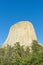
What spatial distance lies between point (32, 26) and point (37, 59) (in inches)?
2565

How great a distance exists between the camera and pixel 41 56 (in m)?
43.2

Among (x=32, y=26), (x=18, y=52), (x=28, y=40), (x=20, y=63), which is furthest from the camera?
(x=32, y=26)

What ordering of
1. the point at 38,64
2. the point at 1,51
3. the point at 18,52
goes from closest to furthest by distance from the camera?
the point at 38,64
the point at 18,52
the point at 1,51

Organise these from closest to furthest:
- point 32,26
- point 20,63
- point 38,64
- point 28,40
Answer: point 38,64
point 20,63
point 28,40
point 32,26

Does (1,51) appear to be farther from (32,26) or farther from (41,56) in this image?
(32,26)

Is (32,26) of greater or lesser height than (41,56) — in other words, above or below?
above

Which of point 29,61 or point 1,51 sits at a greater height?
point 1,51

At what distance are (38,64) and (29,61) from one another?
255 cm

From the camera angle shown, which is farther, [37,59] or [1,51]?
[1,51]

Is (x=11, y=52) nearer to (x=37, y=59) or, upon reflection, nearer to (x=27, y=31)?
(x=37, y=59)

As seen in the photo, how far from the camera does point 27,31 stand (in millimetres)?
105750

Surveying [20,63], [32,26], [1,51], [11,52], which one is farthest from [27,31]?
[20,63]

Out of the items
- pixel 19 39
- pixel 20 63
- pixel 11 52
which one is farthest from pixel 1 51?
pixel 19 39

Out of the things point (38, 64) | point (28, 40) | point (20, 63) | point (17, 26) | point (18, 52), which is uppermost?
point (17, 26)
